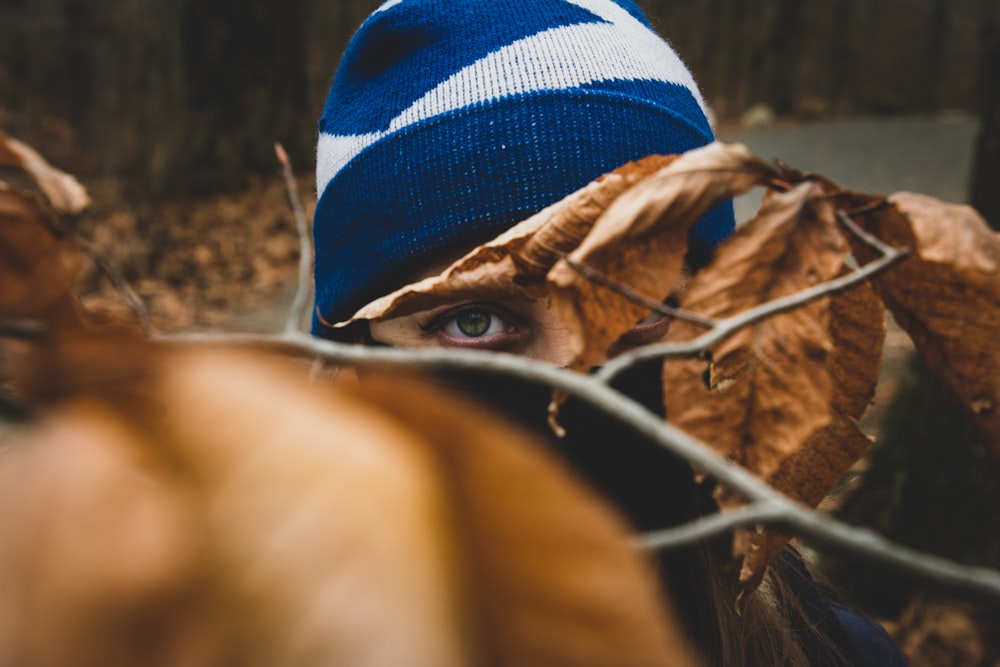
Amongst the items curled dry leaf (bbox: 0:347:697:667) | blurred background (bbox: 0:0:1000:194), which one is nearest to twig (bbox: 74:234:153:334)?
curled dry leaf (bbox: 0:347:697:667)

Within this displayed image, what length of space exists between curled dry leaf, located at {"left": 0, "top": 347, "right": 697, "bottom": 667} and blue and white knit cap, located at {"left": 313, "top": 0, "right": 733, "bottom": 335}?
984 millimetres

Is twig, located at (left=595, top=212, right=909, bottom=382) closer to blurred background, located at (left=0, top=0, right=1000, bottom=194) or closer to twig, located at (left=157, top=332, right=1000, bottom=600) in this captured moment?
twig, located at (left=157, top=332, right=1000, bottom=600)

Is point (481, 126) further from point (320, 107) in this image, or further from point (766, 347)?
point (320, 107)

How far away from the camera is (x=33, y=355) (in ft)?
0.87

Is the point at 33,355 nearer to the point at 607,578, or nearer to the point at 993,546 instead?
the point at 607,578

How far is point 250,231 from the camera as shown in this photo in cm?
684

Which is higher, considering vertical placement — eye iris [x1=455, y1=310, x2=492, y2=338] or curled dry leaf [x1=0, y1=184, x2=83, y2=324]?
curled dry leaf [x1=0, y1=184, x2=83, y2=324]

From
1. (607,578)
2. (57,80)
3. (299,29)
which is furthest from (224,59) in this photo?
(607,578)

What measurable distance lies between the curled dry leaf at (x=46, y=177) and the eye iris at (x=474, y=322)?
0.74 meters

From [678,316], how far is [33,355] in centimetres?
33

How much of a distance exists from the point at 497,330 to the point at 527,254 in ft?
2.16

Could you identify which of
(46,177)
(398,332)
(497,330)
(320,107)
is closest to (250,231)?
(320,107)

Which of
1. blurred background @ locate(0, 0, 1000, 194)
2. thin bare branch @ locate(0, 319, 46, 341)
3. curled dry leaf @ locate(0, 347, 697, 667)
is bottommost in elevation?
blurred background @ locate(0, 0, 1000, 194)

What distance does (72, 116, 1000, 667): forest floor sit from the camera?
539cm
